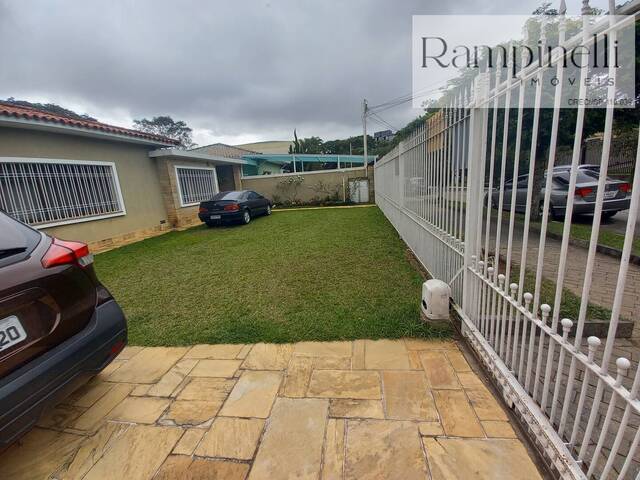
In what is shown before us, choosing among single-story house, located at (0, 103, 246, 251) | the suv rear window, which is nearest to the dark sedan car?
single-story house, located at (0, 103, 246, 251)

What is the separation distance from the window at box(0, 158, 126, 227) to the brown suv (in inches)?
236

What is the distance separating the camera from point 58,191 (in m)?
6.89

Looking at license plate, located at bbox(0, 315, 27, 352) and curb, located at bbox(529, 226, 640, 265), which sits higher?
license plate, located at bbox(0, 315, 27, 352)

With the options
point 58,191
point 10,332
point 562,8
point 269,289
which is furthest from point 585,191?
point 58,191

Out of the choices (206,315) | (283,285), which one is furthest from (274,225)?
(206,315)

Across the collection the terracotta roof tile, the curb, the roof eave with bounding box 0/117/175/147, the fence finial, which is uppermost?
the terracotta roof tile

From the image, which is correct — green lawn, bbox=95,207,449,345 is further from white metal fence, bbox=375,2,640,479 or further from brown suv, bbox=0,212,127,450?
brown suv, bbox=0,212,127,450

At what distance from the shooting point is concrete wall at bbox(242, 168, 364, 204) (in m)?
15.4

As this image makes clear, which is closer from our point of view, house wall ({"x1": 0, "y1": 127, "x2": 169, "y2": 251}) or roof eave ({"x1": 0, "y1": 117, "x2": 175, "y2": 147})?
roof eave ({"x1": 0, "y1": 117, "x2": 175, "y2": 147})

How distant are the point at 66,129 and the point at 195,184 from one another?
199 inches

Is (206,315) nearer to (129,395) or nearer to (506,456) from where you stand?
(129,395)

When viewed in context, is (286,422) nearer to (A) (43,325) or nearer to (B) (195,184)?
(A) (43,325)

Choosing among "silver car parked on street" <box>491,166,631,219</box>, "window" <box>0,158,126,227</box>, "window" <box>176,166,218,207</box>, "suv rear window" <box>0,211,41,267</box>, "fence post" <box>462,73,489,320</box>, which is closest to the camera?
"suv rear window" <box>0,211,41,267</box>

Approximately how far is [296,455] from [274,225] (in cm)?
830
